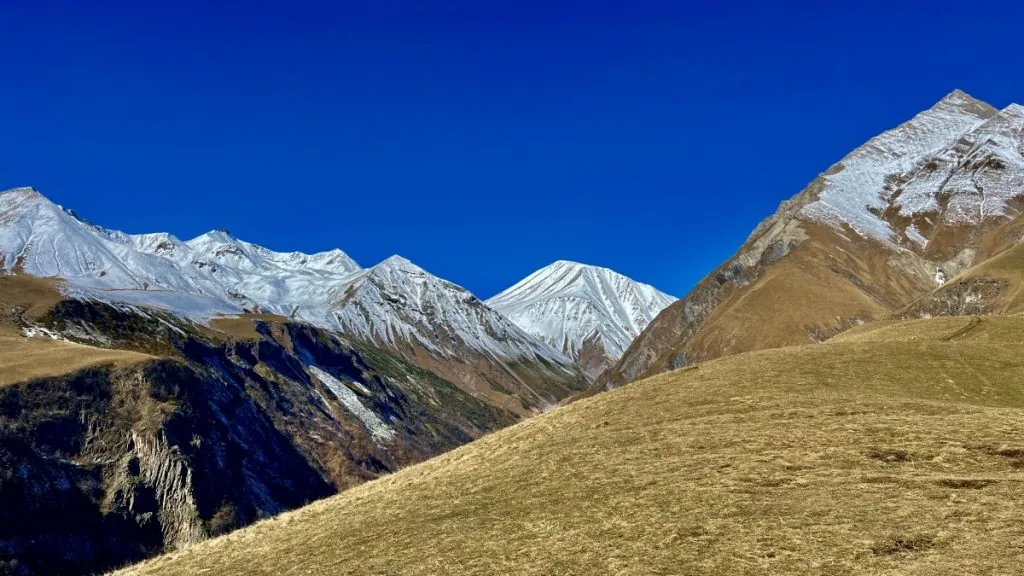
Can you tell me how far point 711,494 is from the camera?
27844mm

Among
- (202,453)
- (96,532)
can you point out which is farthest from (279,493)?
(96,532)

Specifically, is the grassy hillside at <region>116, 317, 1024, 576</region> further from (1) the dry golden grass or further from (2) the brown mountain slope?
(2) the brown mountain slope

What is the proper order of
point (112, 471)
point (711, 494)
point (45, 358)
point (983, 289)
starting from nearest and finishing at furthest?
point (711, 494), point (112, 471), point (45, 358), point (983, 289)

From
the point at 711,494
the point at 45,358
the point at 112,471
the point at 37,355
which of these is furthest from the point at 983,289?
the point at 37,355

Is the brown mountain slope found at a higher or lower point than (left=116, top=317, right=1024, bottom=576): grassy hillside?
higher

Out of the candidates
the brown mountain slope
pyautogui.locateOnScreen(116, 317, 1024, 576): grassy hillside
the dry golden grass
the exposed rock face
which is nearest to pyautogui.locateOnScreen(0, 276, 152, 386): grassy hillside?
the dry golden grass

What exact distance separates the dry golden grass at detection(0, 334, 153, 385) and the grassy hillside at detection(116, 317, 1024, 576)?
119 meters

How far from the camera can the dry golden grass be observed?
135m

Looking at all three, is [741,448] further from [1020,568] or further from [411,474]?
[411,474]

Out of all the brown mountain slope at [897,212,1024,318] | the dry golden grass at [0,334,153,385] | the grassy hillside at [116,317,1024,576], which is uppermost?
the dry golden grass at [0,334,153,385]

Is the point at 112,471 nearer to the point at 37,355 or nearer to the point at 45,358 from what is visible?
the point at 45,358

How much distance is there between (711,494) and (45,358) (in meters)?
147

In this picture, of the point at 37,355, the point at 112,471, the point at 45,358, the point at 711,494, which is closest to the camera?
the point at 711,494

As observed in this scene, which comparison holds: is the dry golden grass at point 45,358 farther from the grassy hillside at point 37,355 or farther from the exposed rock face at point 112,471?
the exposed rock face at point 112,471
